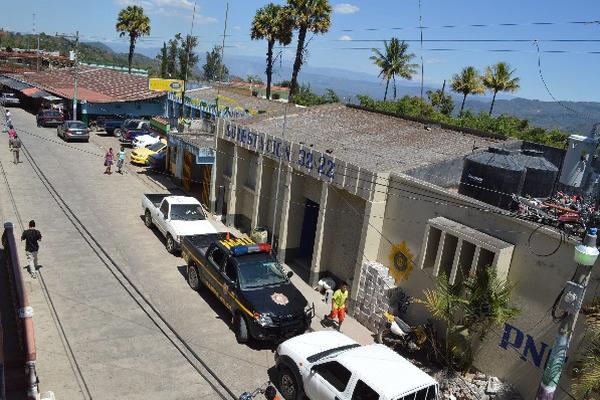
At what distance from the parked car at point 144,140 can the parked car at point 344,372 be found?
28.0 metres

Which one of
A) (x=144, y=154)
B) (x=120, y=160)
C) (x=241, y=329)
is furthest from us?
(x=144, y=154)

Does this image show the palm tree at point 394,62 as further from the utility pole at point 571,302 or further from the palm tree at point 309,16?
the utility pole at point 571,302

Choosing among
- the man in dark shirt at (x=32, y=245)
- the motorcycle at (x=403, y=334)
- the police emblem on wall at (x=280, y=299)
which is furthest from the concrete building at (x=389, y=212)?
the man in dark shirt at (x=32, y=245)

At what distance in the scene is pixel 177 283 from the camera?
647 inches

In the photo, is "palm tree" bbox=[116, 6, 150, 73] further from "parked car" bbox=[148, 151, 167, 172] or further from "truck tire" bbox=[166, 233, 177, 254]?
"truck tire" bbox=[166, 233, 177, 254]

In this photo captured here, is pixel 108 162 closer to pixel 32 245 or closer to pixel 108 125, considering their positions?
pixel 108 125

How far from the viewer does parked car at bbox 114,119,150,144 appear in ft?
124

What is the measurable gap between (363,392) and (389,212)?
6.56 metres

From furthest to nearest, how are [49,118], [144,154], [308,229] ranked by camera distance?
[49,118] < [144,154] < [308,229]

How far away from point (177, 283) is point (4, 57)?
252 ft

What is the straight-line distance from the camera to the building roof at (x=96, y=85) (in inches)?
1734

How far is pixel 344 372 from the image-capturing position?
9664mm

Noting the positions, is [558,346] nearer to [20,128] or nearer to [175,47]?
[20,128]

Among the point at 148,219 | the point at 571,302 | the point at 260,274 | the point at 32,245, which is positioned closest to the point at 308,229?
the point at 260,274
